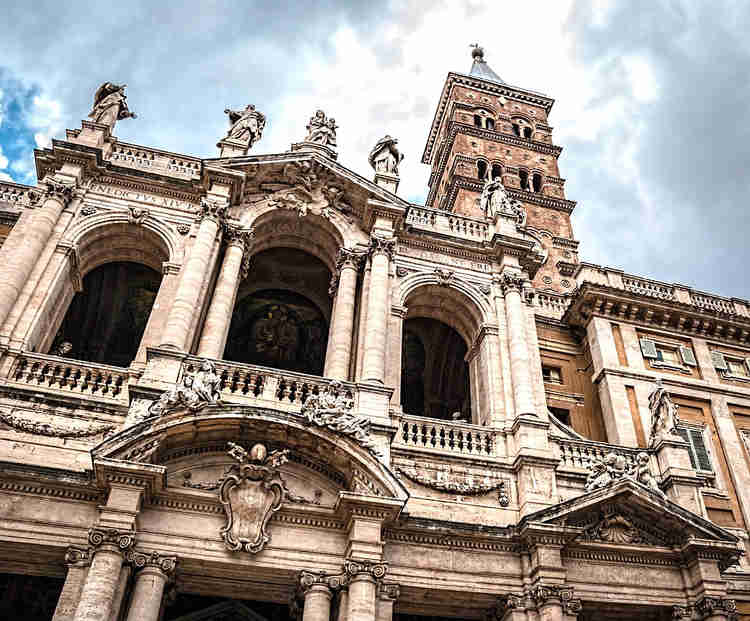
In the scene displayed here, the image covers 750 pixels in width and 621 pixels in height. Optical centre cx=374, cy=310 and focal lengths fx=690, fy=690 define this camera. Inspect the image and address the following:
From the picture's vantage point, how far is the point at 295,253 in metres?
21.5

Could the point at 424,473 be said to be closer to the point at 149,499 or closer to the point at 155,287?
the point at 149,499

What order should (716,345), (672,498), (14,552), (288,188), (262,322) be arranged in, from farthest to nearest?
(716,345) < (262,322) < (288,188) < (672,498) < (14,552)

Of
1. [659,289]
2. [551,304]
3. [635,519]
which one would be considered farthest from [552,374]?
[635,519]

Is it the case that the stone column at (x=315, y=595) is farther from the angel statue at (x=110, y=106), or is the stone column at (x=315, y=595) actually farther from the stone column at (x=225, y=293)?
the angel statue at (x=110, y=106)

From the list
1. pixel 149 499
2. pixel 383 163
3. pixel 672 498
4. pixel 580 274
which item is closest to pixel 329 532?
pixel 149 499

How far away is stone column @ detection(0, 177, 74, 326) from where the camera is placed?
1554cm

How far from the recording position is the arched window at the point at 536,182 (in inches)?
1628

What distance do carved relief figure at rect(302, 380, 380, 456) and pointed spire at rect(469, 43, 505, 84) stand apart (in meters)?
39.8

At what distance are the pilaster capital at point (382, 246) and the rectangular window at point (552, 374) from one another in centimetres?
740

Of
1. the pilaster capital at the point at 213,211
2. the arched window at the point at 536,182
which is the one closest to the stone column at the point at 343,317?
the pilaster capital at the point at 213,211

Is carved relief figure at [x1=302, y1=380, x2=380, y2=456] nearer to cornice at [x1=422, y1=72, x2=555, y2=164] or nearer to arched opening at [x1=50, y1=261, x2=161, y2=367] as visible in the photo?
arched opening at [x1=50, y1=261, x2=161, y2=367]

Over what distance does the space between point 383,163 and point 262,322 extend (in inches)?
248

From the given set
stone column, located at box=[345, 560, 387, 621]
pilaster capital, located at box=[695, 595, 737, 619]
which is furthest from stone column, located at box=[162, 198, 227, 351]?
pilaster capital, located at box=[695, 595, 737, 619]

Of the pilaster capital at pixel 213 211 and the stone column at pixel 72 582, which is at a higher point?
the pilaster capital at pixel 213 211
